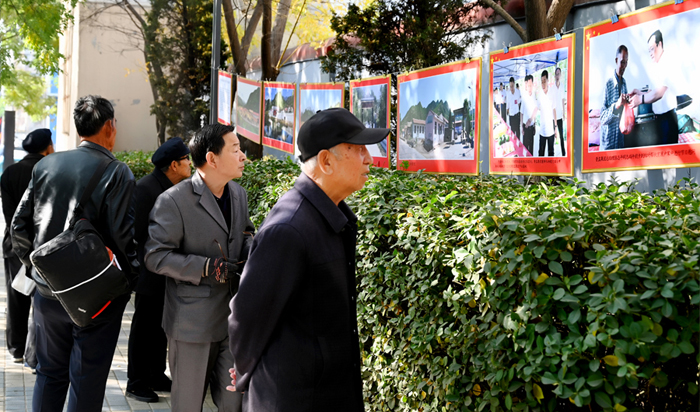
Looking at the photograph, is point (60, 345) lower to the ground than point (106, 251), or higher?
lower

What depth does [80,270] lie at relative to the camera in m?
3.85

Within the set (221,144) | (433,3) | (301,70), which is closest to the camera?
(221,144)

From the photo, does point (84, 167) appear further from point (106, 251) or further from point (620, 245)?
point (620, 245)

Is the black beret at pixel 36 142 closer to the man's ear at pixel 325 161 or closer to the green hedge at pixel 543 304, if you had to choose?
the green hedge at pixel 543 304

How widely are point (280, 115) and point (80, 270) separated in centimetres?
588

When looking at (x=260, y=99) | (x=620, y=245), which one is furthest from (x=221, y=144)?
(x=260, y=99)

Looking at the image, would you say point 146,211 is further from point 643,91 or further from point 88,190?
point 643,91

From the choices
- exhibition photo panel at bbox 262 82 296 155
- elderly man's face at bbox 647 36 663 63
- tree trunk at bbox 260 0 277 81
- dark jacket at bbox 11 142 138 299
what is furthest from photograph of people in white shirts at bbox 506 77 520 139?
tree trunk at bbox 260 0 277 81

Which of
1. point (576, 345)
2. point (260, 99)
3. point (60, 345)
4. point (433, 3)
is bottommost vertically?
point (60, 345)

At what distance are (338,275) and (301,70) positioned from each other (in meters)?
15.2

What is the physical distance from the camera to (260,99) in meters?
9.89

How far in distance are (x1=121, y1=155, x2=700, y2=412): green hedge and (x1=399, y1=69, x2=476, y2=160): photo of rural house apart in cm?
234

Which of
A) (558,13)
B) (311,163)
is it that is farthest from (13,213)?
(558,13)

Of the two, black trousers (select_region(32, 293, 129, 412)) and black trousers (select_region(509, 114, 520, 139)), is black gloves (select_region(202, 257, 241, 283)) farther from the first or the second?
black trousers (select_region(509, 114, 520, 139))
